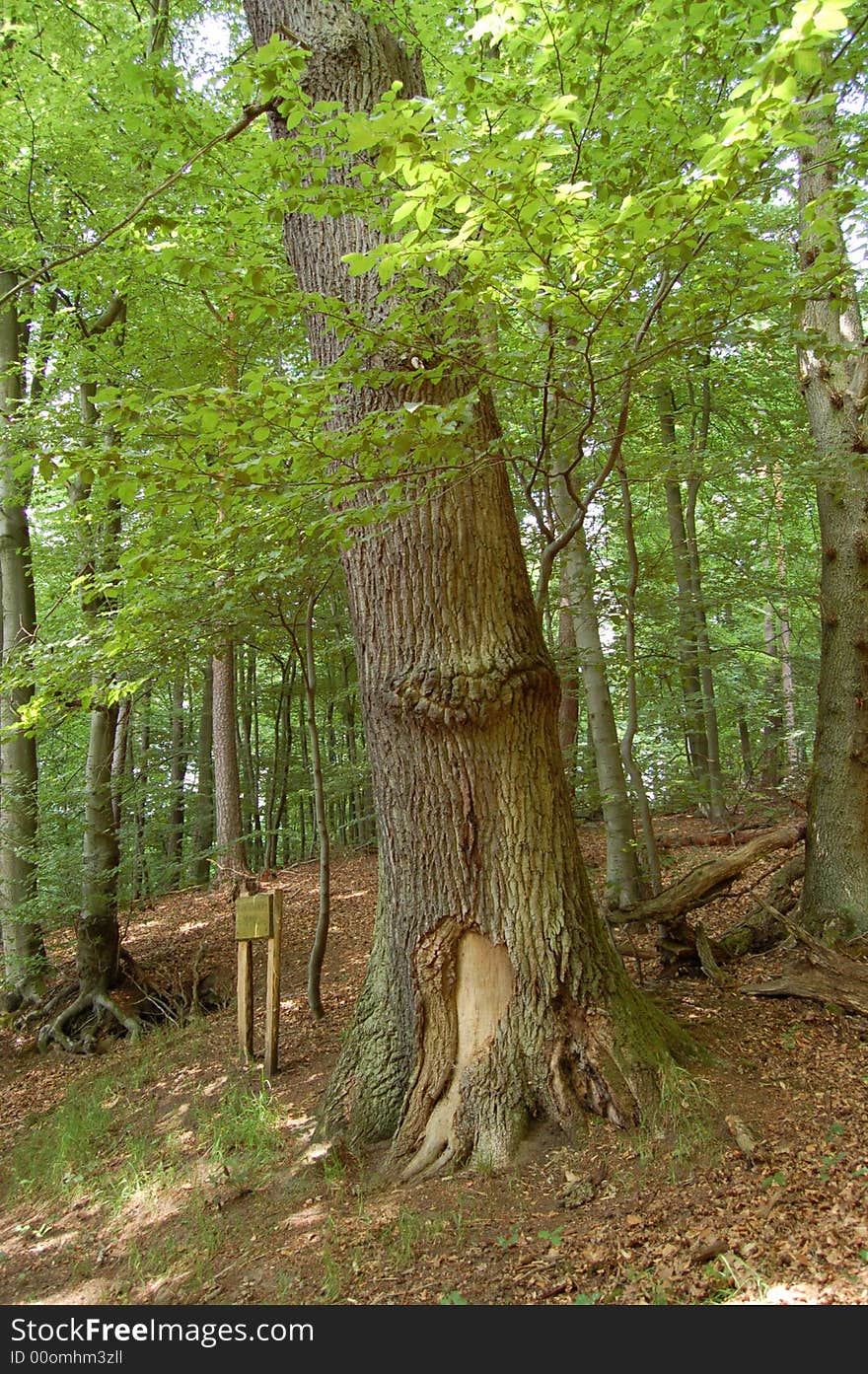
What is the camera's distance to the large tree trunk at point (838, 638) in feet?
18.0

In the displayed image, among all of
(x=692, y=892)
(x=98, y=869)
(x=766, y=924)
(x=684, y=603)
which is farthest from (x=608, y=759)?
(x=98, y=869)

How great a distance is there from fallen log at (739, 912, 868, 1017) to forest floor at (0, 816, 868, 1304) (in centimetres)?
10

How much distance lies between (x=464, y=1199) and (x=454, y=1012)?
75 cm

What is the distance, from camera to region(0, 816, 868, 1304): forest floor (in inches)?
108

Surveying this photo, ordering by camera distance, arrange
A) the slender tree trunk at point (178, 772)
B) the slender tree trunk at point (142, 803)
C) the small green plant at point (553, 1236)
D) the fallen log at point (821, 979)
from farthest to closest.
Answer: the slender tree trunk at point (178, 772)
the slender tree trunk at point (142, 803)
the fallen log at point (821, 979)
the small green plant at point (553, 1236)

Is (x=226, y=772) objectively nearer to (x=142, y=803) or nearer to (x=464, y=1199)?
(x=142, y=803)

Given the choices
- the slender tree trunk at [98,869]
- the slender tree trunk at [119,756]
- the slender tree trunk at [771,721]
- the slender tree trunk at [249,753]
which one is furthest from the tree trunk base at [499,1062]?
the slender tree trunk at [249,753]

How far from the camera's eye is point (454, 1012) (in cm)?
375

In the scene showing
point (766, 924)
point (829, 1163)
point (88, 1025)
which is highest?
point (766, 924)

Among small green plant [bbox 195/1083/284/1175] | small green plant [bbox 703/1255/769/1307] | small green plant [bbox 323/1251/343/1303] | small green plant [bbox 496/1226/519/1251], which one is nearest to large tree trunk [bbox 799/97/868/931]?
small green plant [bbox 703/1255/769/1307]

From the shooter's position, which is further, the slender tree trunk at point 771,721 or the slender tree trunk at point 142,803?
the slender tree trunk at point 771,721

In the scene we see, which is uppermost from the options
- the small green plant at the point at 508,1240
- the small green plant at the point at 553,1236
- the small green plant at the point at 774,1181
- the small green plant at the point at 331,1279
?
the small green plant at the point at 774,1181

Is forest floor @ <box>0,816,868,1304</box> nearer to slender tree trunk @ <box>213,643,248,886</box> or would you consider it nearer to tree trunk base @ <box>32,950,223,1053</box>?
tree trunk base @ <box>32,950,223,1053</box>

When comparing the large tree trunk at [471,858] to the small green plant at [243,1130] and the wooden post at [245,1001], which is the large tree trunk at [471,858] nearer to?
the small green plant at [243,1130]
